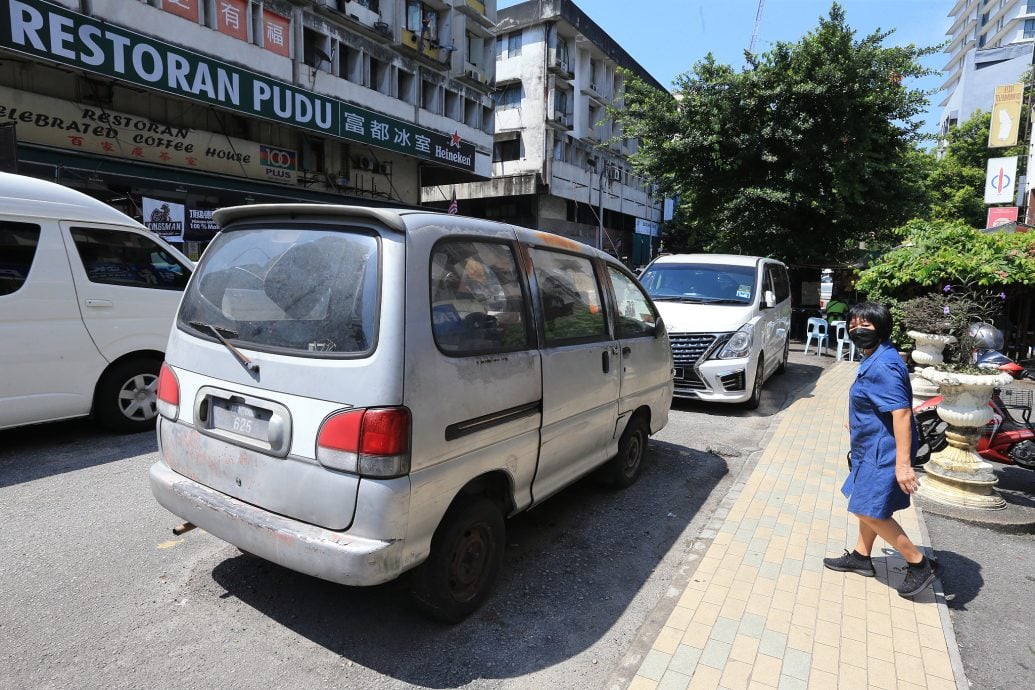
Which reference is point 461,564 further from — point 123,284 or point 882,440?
point 123,284

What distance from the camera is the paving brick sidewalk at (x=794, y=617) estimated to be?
8.54 ft

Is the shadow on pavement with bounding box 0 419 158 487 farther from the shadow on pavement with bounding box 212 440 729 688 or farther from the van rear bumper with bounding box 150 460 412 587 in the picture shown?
the van rear bumper with bounding box 150 460 412 587

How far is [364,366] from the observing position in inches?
95.1

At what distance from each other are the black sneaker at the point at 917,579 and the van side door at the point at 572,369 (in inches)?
73.8

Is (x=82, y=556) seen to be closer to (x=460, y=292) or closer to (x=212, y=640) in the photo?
(x=212, y=640)

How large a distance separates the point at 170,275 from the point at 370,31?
1788cm

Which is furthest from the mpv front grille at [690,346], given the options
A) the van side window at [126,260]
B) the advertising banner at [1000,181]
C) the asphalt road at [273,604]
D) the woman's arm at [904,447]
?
the advertising banner at [1000,181]

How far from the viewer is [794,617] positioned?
305 cm

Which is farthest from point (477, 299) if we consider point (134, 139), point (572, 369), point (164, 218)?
point (134, 139)

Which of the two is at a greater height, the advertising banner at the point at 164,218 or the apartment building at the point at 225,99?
the apartment building at the point at 225,99

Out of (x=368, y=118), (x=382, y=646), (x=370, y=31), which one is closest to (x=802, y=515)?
(x=382, y=646)

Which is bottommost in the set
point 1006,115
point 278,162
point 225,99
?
point 278,162

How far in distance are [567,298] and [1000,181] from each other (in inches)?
1120

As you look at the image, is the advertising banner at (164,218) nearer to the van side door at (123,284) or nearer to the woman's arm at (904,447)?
the van side door at (123,284)
